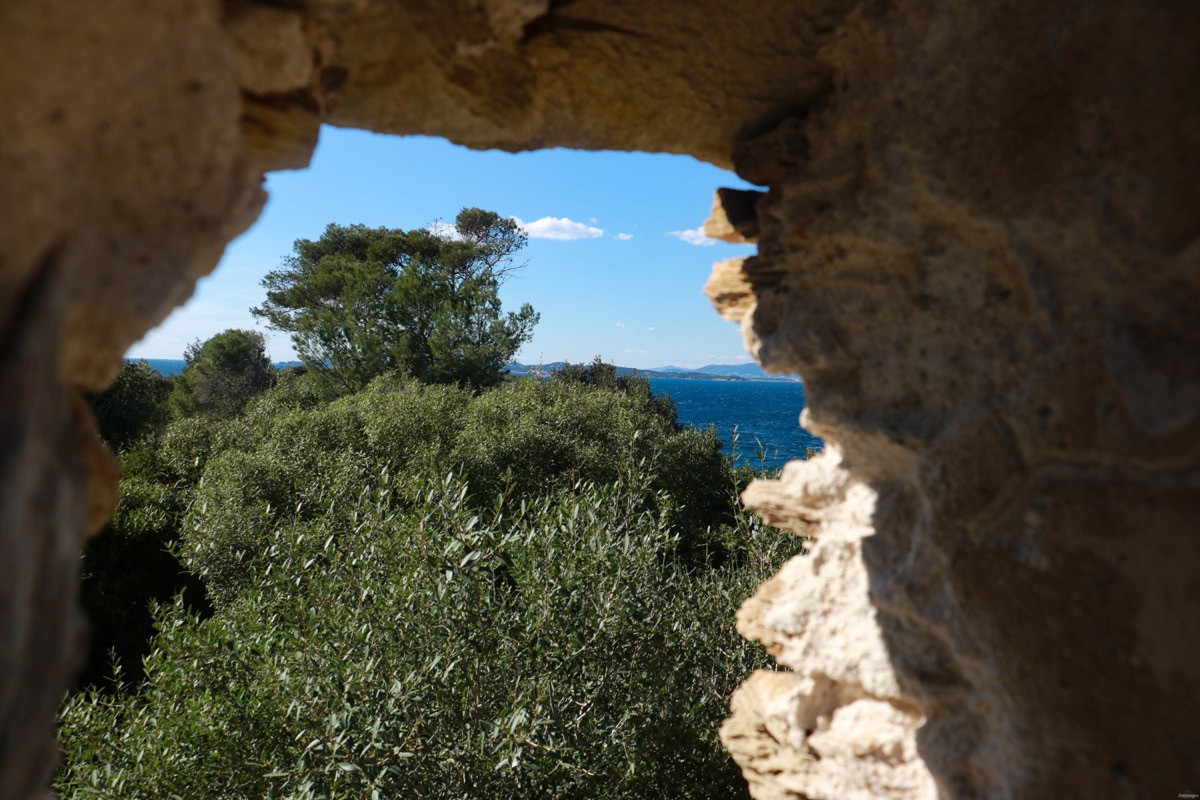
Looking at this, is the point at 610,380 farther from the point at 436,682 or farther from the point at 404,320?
the point at 436,682

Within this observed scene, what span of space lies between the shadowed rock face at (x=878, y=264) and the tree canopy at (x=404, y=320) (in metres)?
17.0

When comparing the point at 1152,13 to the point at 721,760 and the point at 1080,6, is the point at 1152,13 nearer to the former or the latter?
the point at 1080,6

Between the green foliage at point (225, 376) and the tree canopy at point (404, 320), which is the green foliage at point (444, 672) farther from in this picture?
the green foliage at point (225, 376)

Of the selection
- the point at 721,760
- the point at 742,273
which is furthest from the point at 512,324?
the point at 742,273

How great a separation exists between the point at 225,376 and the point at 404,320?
9931mm

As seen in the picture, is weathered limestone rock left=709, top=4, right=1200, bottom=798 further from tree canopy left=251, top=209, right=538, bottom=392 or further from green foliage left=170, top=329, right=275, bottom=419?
green foliage left=170, top=329, right=275, bottom=419

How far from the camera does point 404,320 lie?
20219 mm

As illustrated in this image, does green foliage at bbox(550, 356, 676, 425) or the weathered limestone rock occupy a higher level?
green foliage at bbox(550, 356, 676, 425)

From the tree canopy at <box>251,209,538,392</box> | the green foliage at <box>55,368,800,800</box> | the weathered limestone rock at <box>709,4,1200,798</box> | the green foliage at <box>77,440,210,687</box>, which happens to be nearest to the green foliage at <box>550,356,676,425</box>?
the tree canopy at <box>251,209,538,392</box>

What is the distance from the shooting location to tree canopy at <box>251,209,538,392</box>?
19750mm

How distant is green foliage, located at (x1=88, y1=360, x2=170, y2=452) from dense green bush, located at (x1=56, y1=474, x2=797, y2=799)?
12.8 m

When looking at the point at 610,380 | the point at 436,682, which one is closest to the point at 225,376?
the point at 610,380

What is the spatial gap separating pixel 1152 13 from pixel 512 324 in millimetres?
19960

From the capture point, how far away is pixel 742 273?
2885 mm
